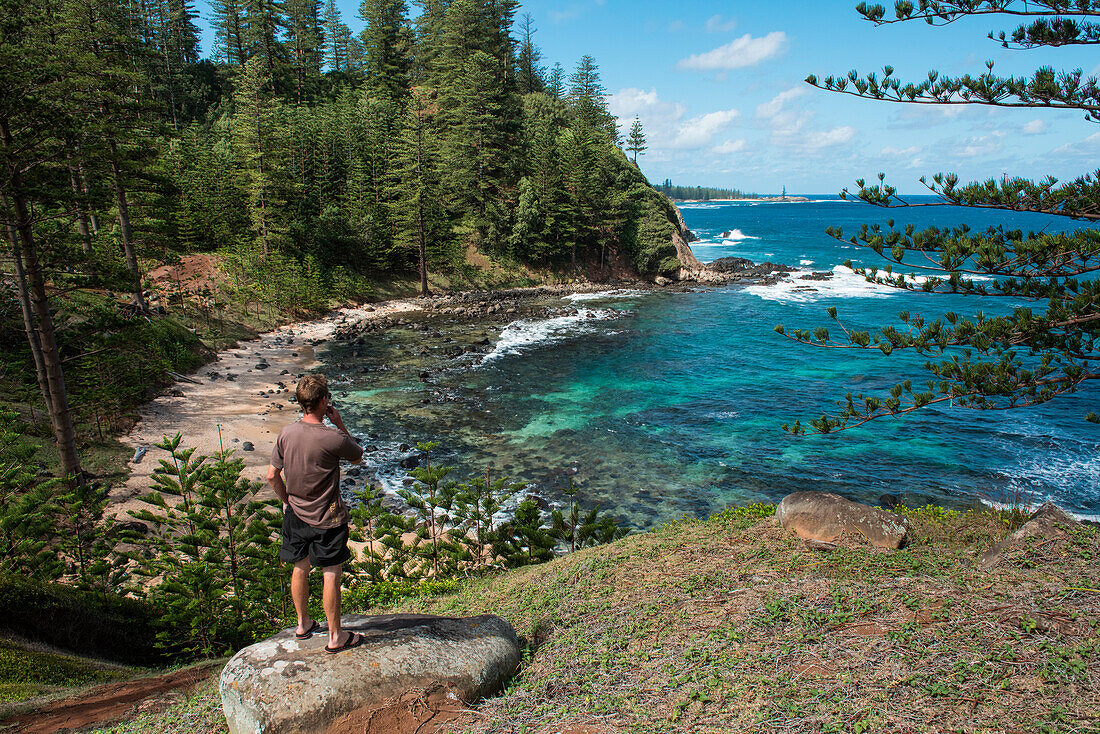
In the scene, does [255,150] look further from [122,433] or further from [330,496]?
[330,496]

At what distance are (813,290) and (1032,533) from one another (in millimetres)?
49617

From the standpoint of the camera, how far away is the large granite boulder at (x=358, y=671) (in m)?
4.22

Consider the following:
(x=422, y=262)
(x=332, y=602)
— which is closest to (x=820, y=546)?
(x=332, y=602)

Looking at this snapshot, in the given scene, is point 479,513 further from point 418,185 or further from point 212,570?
point 418,185

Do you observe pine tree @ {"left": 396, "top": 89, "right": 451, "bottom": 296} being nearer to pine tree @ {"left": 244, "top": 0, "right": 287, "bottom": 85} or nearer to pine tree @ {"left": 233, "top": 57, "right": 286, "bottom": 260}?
pine tree @ {"left": 233, "top": 57, "right": 286, "bottom": 260}

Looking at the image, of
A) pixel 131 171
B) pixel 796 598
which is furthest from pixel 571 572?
pixel 131 171

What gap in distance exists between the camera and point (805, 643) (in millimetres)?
5059

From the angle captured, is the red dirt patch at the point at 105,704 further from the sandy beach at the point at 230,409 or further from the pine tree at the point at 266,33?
the pine tree at the point at 266,33

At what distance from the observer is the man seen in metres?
4.65

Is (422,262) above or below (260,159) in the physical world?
below

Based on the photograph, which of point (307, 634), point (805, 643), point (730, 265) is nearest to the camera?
point (307, 634)

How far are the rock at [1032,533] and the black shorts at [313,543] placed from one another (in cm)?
693

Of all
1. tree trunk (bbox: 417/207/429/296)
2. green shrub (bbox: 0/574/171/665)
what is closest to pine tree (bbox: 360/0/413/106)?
tree trunk (bbox: 417/207/429/296)

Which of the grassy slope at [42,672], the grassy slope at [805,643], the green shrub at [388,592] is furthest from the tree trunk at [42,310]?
the grassy slope at [805,643]
